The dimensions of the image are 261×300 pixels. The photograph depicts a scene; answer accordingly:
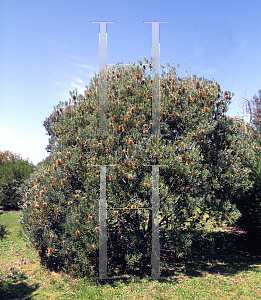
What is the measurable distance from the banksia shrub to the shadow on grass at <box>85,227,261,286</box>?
2.00ft

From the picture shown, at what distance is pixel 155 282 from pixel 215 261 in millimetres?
3454

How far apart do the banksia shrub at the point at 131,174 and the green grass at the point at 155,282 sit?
0.63m

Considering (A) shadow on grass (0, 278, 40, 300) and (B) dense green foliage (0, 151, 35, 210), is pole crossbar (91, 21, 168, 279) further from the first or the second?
(B) dense green foliage (0, 151, 35, 210)

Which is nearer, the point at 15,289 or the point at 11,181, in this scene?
the point at 15,289

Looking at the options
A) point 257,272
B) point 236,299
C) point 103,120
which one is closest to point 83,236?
point 103,120

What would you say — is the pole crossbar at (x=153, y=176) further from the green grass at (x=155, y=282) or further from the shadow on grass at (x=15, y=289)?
the shadow on grass at (x=15, y=289)

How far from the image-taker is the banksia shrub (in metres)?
7.34

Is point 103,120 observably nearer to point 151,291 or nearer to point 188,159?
point 188,159

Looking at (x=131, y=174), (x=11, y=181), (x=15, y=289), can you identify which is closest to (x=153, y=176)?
(x=131, y=174)

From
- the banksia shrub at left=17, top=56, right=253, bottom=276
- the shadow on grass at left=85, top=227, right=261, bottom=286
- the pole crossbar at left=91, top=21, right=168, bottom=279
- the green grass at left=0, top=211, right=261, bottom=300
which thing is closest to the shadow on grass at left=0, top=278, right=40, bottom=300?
the green grass at left=0, top=211, right=261, bottom=300

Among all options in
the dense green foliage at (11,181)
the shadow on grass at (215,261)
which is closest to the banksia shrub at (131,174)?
the shadow on grass at (215,261)

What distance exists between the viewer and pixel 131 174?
282 inches

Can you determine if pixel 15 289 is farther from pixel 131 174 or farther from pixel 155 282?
pixel 131 174

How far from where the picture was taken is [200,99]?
28.1 feet
